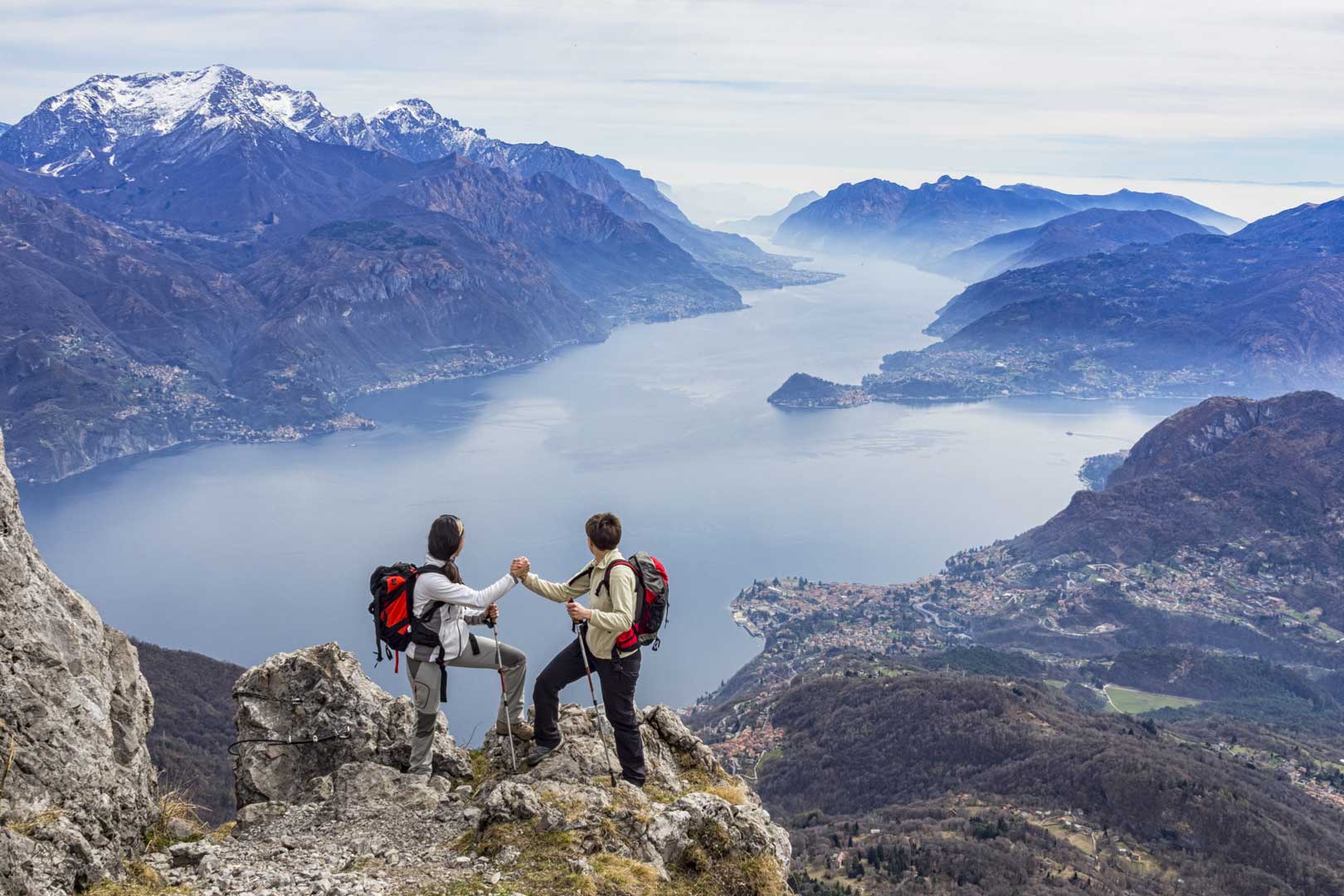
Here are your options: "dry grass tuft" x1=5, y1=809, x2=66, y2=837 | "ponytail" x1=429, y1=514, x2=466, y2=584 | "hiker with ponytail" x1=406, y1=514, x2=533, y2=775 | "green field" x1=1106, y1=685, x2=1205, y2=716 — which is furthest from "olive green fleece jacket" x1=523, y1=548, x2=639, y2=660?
"green field" x1=1106, y1=685, x2=1205, y2=716

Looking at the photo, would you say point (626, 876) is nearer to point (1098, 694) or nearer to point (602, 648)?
point (602, 648)

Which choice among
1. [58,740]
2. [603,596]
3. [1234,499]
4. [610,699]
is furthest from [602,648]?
[1234,499]

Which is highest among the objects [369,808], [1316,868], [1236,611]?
[369,808]

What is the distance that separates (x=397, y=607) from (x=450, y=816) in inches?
84.4

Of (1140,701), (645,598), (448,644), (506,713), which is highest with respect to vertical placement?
(645,598)

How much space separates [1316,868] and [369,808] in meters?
48.4

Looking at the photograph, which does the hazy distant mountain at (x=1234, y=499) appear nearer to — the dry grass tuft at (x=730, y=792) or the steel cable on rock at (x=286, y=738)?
the dry grass tuft at (x=730, y=792)

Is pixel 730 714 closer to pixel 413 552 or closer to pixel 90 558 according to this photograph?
pixel 413 552

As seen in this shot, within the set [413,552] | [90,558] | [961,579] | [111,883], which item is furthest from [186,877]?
[90,558]

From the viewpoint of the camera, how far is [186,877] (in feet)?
26.1

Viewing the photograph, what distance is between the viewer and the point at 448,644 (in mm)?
9562

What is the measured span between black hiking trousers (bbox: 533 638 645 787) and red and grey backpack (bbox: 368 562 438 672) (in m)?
1.30

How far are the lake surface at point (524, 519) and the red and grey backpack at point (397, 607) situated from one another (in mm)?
66268

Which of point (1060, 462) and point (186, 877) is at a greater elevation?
point (186, 877)
